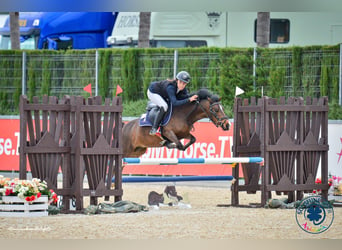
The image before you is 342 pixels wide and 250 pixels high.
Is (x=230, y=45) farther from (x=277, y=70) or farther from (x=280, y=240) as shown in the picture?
(x=280, y=240)

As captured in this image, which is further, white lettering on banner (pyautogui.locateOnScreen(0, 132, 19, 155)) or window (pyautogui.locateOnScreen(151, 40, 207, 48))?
window (pyautogui.locateOnScreen(151, 40, 207, 48))

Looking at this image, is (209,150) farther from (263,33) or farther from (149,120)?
(263,33)

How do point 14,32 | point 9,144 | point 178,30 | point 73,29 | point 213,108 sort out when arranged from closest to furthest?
point 213,108, point 9,144, point 178,30, point 14,32, point 73,29

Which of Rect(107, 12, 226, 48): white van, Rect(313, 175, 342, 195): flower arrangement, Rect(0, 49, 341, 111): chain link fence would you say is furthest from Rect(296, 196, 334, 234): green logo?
Rect(107, 12, 226, 48): white van

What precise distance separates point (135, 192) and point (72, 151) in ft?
12.6

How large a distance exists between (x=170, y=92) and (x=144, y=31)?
29.1 feet

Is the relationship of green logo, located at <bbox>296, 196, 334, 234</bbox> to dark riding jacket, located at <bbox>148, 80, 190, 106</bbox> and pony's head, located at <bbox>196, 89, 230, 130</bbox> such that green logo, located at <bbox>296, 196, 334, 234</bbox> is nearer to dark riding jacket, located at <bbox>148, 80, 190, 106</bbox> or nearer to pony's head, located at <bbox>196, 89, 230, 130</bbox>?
pony's head, located at <bbox>196, 89, 230, 130</bbox>

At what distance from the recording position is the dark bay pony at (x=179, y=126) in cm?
1330

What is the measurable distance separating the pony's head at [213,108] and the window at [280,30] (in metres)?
8.65

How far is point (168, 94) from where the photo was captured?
13438mm

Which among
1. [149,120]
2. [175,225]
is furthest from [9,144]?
[175,225]

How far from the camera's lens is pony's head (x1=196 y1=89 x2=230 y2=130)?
43.2 ft

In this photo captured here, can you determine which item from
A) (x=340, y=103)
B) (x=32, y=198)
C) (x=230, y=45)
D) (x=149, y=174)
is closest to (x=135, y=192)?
(x=149, y=174)
